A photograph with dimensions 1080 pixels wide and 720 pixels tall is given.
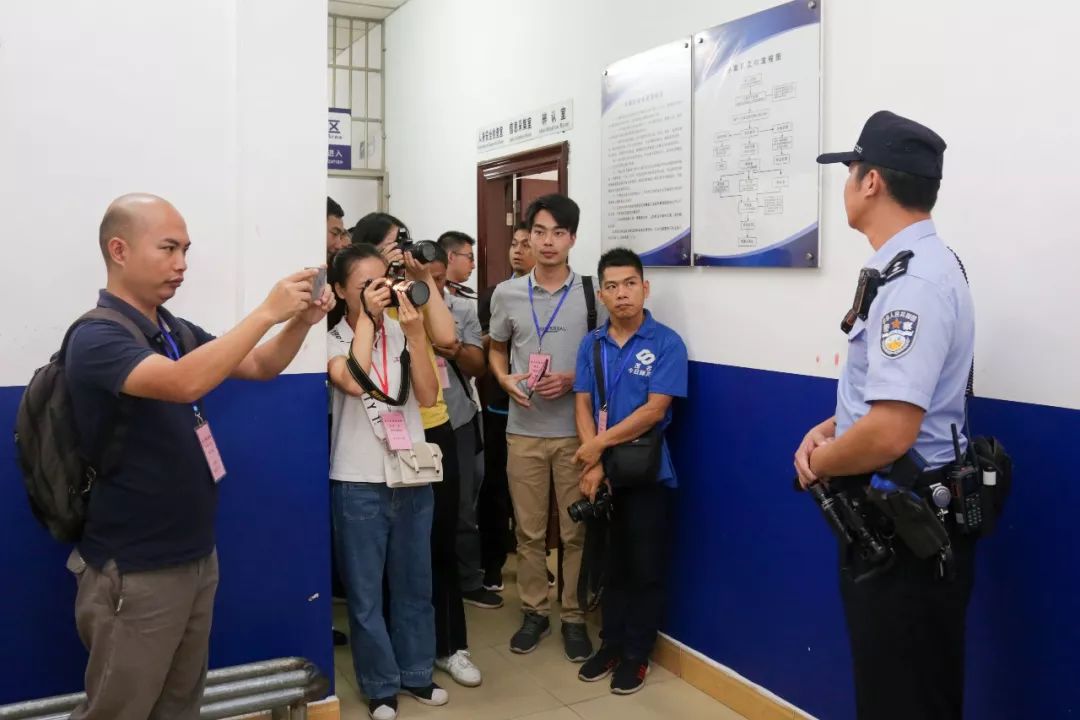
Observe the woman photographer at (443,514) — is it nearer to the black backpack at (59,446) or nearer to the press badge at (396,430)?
the press badge at (396,430)

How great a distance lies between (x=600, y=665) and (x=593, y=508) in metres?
0.58

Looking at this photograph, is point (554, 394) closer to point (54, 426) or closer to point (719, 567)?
point (719, 567)

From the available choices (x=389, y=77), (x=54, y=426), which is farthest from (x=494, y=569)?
(x=389, y=77)

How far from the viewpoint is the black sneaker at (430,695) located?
3.01 meters

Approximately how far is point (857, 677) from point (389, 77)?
5.50 metres

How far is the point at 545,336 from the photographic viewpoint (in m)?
3.44

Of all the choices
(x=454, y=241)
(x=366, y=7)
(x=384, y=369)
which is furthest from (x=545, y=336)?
(x=366, y=7)

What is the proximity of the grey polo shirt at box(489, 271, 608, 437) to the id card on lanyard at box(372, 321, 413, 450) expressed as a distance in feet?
2.29

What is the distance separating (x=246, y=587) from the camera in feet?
8.67

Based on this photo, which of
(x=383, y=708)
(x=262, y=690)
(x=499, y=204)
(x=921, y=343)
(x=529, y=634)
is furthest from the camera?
(x=499, y=204)

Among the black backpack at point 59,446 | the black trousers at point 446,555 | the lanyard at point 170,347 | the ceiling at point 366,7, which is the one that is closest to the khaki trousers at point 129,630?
the black backpack at point 59,446

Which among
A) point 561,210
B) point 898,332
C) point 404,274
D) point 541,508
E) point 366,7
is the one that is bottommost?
point 541,508

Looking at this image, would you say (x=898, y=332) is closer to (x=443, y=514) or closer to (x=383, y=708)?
(x=443, y=514)

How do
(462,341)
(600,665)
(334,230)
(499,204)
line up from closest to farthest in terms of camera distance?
(600,665) < (462,341) < (334,230) < (499,204)
